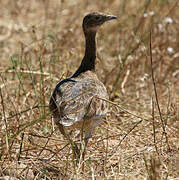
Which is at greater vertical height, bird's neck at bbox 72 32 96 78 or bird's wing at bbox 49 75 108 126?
bird's neck at bbox 72 32 96 78

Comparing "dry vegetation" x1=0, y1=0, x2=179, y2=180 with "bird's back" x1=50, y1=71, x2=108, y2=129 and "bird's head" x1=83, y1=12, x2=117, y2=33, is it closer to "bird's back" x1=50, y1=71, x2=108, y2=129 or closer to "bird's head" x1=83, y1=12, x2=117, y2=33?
"bird's back" x1=50, y1=71, x2=108, y2=129

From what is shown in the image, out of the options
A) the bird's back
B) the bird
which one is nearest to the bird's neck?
the bird

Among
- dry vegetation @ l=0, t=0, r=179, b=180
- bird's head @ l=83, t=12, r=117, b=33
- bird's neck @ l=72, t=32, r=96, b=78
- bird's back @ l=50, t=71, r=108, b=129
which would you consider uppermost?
bird's head @ l=83, t=12, r=117, b=33

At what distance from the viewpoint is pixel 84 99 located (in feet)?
11.5

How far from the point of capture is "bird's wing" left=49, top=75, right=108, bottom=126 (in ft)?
10.7

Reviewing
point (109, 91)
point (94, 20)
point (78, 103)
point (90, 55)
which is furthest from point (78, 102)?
point (109, 91)

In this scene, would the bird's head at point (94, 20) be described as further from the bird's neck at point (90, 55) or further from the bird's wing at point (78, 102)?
the bird's wing at point (78, 102)

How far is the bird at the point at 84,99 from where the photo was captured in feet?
10.8

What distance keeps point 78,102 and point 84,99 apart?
77mm

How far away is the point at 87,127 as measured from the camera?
3.57m

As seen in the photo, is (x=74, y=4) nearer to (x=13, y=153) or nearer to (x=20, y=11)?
(x=20, y=11)

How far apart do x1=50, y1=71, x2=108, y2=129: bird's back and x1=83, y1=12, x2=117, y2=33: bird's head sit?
1.92 feet

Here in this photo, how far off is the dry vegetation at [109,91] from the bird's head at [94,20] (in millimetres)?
390

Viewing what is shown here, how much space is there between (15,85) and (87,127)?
1.90m
